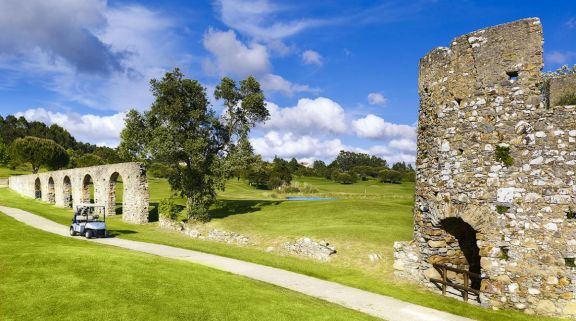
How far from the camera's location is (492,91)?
1210cm

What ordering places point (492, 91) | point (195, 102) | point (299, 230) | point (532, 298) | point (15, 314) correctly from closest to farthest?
point (15, 314)
point (532, 298)
point (492, 91)
point (299, 230)
point (195, 102)

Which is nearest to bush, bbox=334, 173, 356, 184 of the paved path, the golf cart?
the golf cart

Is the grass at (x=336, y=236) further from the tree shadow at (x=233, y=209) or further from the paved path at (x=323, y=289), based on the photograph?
the paved path at (x=323, y=289)

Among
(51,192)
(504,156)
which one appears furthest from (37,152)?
(504,156)

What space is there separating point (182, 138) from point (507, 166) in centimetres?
2507

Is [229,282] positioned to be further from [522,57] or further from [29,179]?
[29,179]

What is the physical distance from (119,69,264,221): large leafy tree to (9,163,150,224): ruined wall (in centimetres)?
276

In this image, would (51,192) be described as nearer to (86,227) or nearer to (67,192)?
(67,192)

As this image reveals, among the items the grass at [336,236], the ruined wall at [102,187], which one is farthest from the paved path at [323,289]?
the ruined wall at [102,187]

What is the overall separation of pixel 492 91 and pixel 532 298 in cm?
626

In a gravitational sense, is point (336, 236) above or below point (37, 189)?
below

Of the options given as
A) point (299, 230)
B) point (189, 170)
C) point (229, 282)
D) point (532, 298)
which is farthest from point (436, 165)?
point (189, 170)

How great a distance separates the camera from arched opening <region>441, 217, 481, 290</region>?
14056 mm

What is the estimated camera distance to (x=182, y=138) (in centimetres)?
3159
